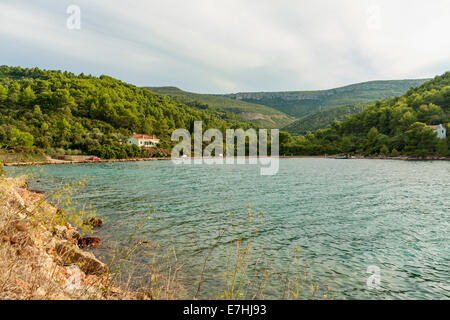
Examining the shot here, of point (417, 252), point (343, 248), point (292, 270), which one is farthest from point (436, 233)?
point (292, 270)

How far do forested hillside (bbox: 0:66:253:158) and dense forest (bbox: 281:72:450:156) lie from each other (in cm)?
6810

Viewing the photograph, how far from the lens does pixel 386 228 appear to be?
1145 cm

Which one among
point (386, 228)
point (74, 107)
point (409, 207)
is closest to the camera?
point (386, 228)

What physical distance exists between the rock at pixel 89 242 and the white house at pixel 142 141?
273 ft

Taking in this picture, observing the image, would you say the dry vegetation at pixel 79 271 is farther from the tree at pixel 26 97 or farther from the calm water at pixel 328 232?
the tree at pixel 26 97

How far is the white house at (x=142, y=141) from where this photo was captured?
8757 cm

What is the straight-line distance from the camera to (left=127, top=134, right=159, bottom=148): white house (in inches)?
3448

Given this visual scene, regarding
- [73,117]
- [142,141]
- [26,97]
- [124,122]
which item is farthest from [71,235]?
[124,122]

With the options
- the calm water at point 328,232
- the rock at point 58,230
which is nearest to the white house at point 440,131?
the calm water at point 328,232

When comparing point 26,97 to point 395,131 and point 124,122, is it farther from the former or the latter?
point 395,131

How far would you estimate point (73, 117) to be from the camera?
87562 mm
